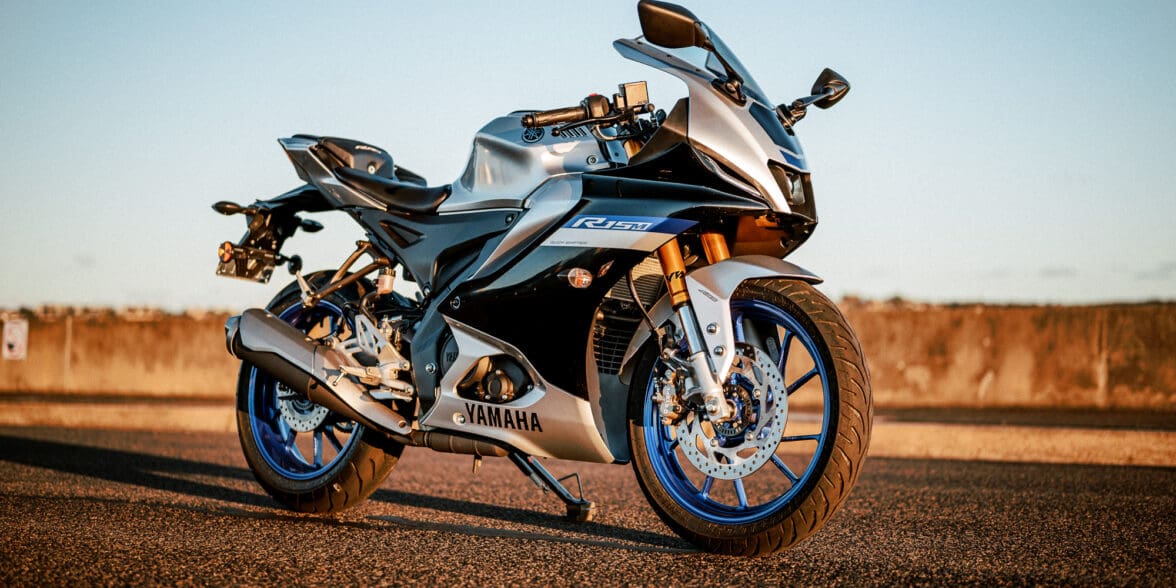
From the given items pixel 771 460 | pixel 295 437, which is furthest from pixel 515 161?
pixel 295 437

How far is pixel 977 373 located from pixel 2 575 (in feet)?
35.7

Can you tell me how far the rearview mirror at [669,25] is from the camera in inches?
142

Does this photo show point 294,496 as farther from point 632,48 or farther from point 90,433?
point 90,433

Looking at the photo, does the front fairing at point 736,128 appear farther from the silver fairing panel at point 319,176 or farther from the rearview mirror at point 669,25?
the silver fairing panel at point 319,176

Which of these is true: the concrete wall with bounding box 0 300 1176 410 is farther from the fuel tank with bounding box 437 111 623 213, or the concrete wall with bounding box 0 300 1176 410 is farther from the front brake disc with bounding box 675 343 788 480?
the front brake disc with bounding box 675 343 788 480

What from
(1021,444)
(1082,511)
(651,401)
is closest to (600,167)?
(651,401)

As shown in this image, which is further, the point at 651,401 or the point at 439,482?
the point at 439,482

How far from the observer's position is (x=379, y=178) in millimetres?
4754

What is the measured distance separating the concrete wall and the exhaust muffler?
885 centimetres

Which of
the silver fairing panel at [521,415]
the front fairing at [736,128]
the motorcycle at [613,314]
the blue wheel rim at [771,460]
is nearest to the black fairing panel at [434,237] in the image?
the motorcycle at [613,314]

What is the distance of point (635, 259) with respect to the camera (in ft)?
12.0

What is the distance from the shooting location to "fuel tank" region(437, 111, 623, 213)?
13.3 ft

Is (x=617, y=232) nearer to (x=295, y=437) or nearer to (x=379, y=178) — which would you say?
(x=379, y=178)

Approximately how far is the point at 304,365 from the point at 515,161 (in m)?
1.29
